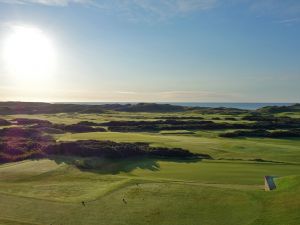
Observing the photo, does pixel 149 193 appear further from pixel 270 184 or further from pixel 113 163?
pixel 113 163

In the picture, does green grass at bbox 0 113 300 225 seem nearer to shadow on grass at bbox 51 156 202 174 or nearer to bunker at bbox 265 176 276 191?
shadow on grass at bbox 51 156 202 174

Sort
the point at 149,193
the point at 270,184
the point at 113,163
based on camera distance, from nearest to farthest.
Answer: the point at 149,193 → the point at 270,184 → the point at 113,163

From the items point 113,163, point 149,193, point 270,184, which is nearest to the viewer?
point 149,193

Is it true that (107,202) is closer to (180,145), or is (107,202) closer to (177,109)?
(180,145)

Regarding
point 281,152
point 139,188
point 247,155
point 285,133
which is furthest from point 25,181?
point 285,133

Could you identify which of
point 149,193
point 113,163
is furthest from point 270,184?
point 113,163

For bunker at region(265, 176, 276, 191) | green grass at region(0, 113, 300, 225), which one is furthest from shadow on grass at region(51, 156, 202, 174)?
bunker at region(265, 176, 276, 191)
